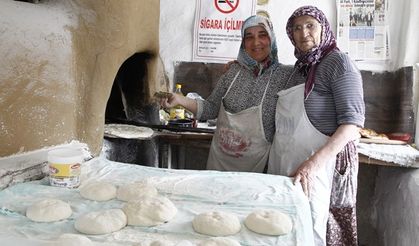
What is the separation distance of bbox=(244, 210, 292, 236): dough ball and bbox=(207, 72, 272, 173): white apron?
0.82m

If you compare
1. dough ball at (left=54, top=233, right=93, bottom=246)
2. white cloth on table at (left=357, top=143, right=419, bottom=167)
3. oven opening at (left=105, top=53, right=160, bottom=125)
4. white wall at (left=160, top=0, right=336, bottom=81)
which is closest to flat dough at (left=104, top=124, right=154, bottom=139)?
oven opening at (left=105, top=53, right=160, bottom=125)

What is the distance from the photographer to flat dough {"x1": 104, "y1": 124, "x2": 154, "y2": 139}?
2230mm

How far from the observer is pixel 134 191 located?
1374 millimetres

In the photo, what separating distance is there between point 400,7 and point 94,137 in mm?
2409

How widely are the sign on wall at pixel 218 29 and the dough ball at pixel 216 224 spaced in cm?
218

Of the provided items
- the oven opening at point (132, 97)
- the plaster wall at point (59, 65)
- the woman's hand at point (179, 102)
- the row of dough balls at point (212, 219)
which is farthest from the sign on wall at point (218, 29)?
the row of dough balls at point (212, 219)

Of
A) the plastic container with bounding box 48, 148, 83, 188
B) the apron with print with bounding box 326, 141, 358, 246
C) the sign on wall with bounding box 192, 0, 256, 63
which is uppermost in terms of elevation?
the sign on wall with bounding box 192, 0, 256, 63

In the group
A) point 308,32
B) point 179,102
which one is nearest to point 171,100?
point 179,102

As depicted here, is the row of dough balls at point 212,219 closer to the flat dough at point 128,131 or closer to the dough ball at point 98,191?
the dough ball at point 98,191

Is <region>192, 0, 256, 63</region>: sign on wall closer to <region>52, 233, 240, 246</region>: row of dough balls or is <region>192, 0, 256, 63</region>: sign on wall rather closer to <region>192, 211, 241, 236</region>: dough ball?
<region>192, 211, 241, 236</region>: dough ball

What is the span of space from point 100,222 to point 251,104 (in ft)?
3.82

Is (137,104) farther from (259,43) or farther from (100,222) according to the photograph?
(100,222)

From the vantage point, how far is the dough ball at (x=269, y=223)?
3.62 feet

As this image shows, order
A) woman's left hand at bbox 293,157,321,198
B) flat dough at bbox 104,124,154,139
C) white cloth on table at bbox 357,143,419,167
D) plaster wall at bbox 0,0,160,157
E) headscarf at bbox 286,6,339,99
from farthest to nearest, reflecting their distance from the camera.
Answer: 1. white cloth on table at bbox 357,143,419,167
2. flat dough at bbox 104,124,154,139
3. headscarf at bbox 286,6,339,99
4. woman's left hand at bbox 293,157,321,198
5. plaster wall at bbox 0,0,160,157
